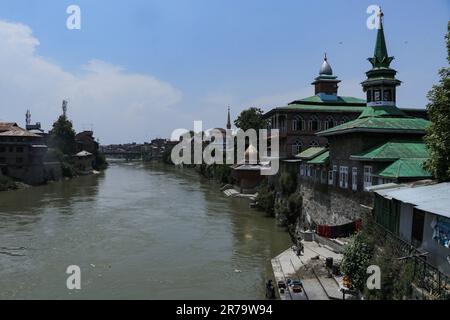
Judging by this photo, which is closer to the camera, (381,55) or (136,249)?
(136,249)

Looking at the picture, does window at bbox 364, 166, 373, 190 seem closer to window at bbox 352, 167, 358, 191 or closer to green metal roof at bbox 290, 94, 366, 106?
window at bbox 352, 167, 358, 191

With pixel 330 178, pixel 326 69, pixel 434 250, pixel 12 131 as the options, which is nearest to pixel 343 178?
pixel 330 178

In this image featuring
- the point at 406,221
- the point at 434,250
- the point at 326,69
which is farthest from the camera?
the point at 326,69

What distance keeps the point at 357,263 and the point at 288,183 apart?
20.7m

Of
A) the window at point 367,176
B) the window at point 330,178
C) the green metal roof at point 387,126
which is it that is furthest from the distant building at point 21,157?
the window at point 367,176

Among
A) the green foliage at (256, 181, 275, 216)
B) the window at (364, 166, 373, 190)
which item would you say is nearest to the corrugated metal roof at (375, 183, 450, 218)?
the window at (364, 166, 373, 190)

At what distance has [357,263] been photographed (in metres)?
14.9

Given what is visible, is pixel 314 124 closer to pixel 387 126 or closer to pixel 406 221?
pixel 387 126

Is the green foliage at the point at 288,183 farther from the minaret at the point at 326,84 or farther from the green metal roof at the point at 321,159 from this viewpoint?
the minaret at the point at 326,84

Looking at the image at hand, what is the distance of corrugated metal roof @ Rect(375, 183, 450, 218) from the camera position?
12695 mm

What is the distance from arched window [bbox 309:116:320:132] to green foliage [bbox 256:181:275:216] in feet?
22.1

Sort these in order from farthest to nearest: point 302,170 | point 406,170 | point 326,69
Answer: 1. point 326,69
2. point 302,170
3. point 406,170

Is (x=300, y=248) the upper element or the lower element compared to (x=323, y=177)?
lower
